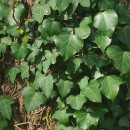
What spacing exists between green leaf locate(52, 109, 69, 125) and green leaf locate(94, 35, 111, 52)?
0.55 meters

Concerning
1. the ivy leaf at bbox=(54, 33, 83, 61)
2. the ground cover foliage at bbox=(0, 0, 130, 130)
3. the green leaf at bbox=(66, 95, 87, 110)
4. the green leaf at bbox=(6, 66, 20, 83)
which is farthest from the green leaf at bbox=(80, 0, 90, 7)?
the green leaf at bbox=(6, 66, 20, 83)

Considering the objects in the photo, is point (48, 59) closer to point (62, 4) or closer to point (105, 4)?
point (62, 4)

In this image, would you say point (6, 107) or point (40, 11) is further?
point (6, 107)

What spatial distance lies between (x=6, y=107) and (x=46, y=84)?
0.40 m

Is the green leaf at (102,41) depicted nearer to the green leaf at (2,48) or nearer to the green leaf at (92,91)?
the green leaf at (92,91)

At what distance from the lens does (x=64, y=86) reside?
237 cm

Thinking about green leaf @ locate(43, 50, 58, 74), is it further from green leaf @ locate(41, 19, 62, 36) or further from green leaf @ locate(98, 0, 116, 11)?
green leaf @ locate(98, 0, 116, 11)

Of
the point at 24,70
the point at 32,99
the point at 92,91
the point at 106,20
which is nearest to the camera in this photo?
the point at 106,20

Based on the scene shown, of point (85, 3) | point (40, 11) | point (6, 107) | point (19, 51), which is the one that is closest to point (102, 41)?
point (85, 3)

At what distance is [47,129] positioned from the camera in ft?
8.71

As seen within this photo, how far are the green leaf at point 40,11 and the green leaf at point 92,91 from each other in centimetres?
54

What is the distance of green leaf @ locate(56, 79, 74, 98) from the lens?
235 centimetres

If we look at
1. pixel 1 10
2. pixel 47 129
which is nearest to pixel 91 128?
pixel 47 129

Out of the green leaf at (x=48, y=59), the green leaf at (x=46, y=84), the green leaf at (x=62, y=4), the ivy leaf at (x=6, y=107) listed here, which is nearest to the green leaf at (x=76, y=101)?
the green leaf at (x=46, y=84)
